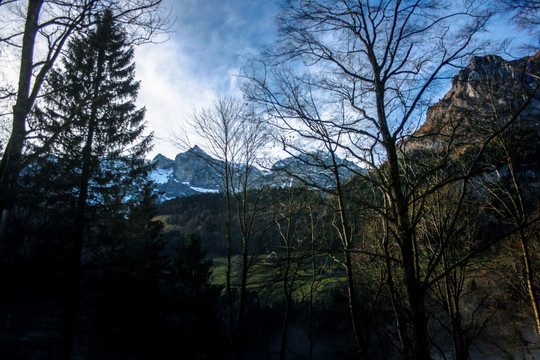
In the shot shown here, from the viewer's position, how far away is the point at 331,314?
86.4 feet

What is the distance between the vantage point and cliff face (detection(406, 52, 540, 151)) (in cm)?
340

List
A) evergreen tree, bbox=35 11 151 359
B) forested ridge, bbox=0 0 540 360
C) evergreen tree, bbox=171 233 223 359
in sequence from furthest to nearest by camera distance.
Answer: evergreen tree, bbox=171 233 223 359, evergreen tree, bbox=35 11 151 359, forested ridge, bbox=0 0 540 360

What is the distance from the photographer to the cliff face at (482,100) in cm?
340

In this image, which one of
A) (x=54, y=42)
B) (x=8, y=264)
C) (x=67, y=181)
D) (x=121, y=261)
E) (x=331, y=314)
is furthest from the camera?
(x=331, y=314)

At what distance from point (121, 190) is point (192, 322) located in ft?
53.6

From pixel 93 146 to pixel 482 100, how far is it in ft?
44.0

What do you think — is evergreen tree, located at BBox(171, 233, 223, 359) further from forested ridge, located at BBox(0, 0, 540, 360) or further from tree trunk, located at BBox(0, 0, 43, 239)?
tree trunk, located at BBox(0, 0, 43, 239)

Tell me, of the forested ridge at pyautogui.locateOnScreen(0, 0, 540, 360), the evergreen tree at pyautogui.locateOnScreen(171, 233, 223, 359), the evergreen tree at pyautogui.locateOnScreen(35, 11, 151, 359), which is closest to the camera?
the forested ridge at pyautogui.locateOnScreen(0, 0, 540, 360)

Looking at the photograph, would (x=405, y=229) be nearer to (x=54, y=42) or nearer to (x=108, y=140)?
(x=54, y=42)

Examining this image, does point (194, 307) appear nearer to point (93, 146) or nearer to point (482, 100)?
point (93, 146)

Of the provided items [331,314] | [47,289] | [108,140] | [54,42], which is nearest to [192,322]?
[331,314]

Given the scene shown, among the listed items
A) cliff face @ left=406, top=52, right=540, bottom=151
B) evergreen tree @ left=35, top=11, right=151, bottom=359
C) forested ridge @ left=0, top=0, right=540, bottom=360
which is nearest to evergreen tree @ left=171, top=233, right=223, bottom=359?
Result: forested ridge @ left=0, top=0, right=540, bottom=360

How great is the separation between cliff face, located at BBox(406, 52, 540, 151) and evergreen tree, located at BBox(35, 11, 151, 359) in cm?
780

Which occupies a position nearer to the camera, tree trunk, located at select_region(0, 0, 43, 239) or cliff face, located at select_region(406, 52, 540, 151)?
cliff face, located at select_region(406, 52, 540, 151)
